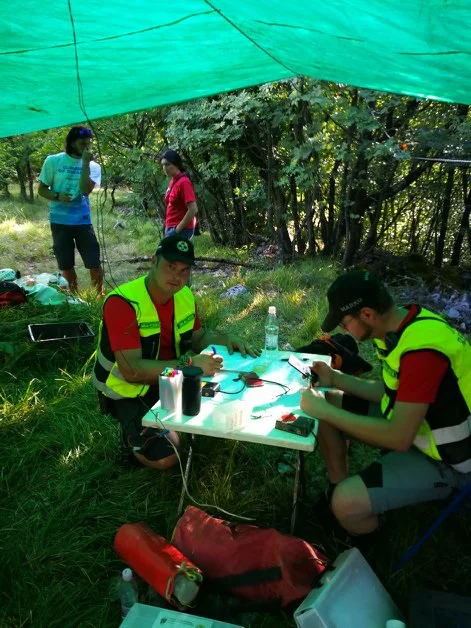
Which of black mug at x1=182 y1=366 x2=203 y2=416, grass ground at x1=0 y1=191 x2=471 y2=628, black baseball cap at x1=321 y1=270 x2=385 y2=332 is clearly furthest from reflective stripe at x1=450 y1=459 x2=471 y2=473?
black mug at x1=182 y1=366 x2=203 y2=416

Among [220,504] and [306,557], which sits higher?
[306,557]

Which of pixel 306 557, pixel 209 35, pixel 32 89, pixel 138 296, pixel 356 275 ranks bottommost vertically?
pixel 306 557

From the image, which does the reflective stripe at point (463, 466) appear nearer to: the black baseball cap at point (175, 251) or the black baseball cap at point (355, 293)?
the black baseball cap at point (355, 293)

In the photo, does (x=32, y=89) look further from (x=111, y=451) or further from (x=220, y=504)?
(x=220, y=504)

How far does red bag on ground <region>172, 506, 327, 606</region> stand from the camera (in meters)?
1.87

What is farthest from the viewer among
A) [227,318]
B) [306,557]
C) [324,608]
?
[227,318]

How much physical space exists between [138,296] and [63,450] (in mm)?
1324

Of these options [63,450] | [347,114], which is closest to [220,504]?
[63,450]

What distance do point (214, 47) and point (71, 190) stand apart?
9.21 feet

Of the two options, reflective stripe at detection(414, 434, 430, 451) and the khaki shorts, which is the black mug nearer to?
the khaki shorts

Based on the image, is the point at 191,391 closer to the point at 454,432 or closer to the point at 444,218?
the point at 454,432

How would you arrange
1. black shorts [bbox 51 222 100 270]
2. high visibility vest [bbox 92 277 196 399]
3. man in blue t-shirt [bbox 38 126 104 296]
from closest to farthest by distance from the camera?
high visibility vest [bbox 92 277 196 399]
man in blue t-shirt [bbox 38 126 104 296]
black shorts [bbox 51 222 100 270]

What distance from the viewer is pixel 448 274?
620 cm

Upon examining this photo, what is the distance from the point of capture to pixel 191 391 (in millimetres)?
1966
